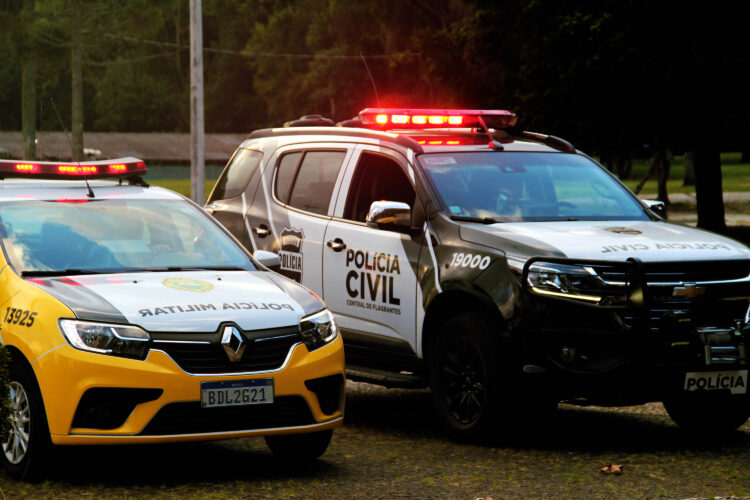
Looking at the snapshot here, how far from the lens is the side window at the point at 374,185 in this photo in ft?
29.3

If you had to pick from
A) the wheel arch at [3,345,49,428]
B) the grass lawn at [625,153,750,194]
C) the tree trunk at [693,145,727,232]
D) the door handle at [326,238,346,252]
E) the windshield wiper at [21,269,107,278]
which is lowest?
the grass lawn at [625,153,750,194]

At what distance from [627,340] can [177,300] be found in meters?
2.58

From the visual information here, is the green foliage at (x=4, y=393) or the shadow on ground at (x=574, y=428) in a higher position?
the green foliage at (x=4, y=393)

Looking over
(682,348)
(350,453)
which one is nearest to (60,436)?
(350,453)

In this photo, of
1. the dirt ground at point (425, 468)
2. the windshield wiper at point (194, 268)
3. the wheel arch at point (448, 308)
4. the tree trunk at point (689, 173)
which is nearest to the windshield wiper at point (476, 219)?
the wheel arch at point (448, 308)

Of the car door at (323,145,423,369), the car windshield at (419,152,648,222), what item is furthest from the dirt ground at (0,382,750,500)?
the car windshield at (419,152,648,222)

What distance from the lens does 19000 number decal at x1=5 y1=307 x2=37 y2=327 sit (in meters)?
6.51

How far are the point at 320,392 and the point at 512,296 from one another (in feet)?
4.55

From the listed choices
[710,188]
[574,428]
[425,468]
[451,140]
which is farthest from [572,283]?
[710,188]

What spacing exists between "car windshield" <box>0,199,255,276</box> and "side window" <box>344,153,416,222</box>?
1.39m

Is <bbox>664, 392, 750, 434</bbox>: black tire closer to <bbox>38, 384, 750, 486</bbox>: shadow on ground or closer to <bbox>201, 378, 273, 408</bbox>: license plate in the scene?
<bbox>38, 384, 750, 486</bbox>: shadow on ground

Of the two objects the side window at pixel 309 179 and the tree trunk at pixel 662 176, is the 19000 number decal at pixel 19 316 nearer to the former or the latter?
the side window at pixel 309 179

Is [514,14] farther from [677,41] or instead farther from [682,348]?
[682,348]

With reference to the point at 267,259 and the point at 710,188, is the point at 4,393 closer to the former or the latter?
the point at 267,259
